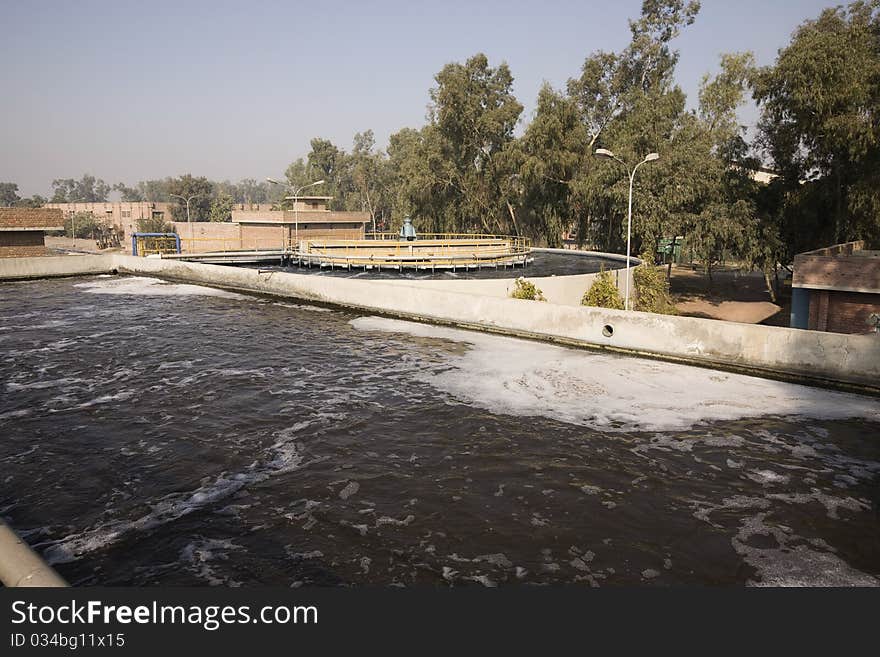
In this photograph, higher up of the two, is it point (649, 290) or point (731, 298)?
point (649, 290)

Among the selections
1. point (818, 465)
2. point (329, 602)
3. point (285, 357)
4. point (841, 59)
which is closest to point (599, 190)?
point (841, 59)

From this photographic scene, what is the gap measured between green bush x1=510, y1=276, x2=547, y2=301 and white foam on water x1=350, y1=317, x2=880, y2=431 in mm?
5950

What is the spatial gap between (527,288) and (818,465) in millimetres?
15526

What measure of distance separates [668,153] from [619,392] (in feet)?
103

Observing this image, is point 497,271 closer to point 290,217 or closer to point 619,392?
point 619,392

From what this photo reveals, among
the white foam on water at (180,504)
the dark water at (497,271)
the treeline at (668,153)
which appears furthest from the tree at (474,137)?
the white foam on water at (180,504)

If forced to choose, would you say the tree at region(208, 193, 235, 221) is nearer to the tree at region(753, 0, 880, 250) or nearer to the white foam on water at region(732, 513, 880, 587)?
the tree at region(753, 0, 880, 250)

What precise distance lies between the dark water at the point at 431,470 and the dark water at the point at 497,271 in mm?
14554

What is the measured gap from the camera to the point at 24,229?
44344 millimetres

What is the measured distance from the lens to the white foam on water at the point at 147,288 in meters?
34.7

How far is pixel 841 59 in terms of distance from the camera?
3128 cm

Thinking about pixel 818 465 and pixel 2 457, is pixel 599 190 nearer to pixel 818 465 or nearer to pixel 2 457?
pixel 818 465

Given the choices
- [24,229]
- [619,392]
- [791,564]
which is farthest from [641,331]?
[24,229]

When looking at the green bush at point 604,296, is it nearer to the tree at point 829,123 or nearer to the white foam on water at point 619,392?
the white foam on water at point 619,392
